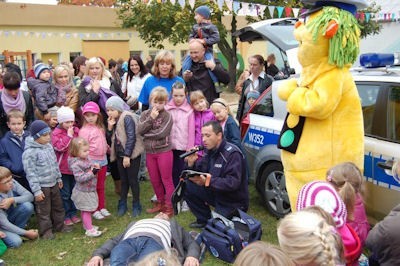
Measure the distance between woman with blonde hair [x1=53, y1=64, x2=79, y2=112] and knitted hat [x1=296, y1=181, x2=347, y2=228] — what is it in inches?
151

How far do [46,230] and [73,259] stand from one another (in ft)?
2.25

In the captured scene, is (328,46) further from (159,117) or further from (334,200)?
(159,117)

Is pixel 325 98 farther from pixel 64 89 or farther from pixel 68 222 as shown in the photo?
pixel 64 89

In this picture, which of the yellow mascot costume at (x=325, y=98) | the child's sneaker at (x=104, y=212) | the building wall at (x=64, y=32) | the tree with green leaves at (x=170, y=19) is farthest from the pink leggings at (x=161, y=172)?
the building wall at (x=64, y=32)

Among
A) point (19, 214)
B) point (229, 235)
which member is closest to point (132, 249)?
point (229, 235)

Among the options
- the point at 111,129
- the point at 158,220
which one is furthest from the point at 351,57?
the point at 111,129

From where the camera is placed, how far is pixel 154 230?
3.83 m

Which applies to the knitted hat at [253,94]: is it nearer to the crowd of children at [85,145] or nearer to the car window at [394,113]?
the crowd of children at [85,145]

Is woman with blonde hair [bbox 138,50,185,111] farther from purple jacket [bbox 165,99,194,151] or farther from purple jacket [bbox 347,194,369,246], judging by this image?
purple jacket [bbox 347,194,369,246]

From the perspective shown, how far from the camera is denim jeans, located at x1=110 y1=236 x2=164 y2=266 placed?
354cm

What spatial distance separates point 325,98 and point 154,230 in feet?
5.86

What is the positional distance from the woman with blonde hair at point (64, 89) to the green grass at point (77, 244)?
4.96 feet

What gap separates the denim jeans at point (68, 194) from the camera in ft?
17.5

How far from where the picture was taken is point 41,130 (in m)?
4.79
